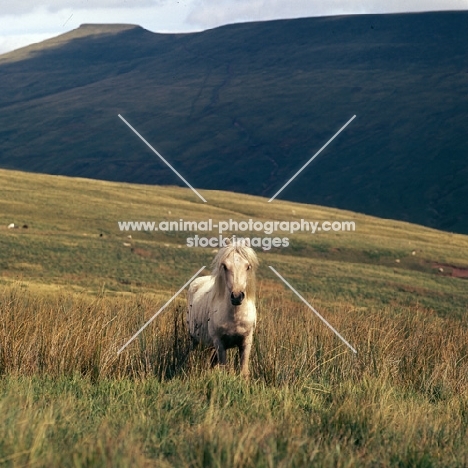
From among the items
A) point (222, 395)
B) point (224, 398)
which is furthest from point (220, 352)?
point (224, 398)

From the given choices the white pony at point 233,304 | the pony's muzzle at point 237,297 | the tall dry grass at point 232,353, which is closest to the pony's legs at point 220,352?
the white pony at point 233,304

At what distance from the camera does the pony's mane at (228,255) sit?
11.2m

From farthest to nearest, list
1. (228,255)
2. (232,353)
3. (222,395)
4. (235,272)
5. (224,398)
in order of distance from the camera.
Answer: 1. (232,353)
2. (228,255)
3. (235,272)
4. (222,395)
5. (224,398)

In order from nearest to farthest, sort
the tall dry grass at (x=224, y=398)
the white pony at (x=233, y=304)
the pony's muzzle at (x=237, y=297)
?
the tall dry grass at (x=224, y=398), the pony's muzzle at (x=237, y=297), the white pony at (x=233, y=304)

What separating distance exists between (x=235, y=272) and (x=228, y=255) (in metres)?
0.34

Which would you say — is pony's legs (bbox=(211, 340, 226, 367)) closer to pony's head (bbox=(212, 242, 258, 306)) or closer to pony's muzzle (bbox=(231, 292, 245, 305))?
pony's head (bbox=(212, 242, 258, 306))

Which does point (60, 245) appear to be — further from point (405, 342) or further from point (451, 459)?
point (451, 459)

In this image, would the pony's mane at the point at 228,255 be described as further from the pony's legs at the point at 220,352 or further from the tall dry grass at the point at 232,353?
the tall dry grass at the point at 232,353

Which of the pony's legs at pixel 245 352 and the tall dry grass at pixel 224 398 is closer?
the tall dry grass at pixel 224 398

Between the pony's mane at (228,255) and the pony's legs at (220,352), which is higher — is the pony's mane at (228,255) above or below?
above

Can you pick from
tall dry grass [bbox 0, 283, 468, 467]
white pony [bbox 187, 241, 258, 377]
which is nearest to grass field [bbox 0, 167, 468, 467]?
tall dry grass [bbox 0, 283, 468, 467]

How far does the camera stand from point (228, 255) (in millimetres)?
11141

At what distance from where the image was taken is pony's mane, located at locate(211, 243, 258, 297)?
11.2 m

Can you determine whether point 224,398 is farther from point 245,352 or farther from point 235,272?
point 245,352
